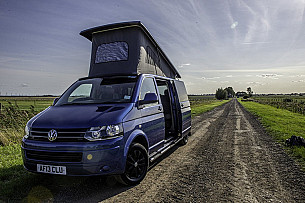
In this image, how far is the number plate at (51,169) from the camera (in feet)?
10.2

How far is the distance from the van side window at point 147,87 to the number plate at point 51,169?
1.94 m

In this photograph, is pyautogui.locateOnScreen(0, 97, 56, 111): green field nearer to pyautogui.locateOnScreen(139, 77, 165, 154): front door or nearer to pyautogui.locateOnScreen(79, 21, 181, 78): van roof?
pyautogui.locateOnScreen(79, 21, 181, 78): van roof

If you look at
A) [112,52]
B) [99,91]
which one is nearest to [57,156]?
[99,91]

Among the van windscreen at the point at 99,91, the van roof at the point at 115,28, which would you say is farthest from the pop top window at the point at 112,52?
the van windscreen at the point at 99,91

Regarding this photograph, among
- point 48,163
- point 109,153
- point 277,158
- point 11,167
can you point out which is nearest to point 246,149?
point 277,158

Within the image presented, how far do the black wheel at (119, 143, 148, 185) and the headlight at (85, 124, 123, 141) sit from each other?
0.50m

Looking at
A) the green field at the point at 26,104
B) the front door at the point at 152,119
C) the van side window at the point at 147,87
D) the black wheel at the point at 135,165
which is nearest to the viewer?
the black wheel at the point at 135,165

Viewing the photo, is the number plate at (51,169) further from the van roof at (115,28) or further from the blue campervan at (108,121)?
the van roof at (115,28)

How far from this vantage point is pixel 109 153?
3.13 meters

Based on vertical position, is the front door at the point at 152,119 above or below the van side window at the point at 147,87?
below

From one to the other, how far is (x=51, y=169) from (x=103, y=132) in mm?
1026

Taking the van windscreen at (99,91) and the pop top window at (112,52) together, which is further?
the pop top window at (112,52)

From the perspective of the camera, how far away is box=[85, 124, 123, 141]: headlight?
10.1 ft

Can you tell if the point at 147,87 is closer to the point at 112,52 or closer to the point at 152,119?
the point at 152,119
